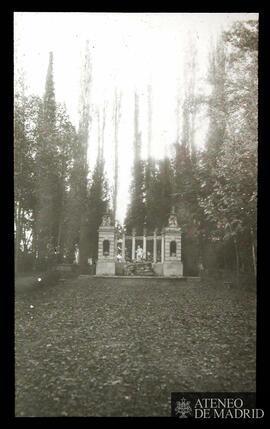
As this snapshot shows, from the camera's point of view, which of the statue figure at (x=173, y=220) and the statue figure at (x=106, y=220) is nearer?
the statue figure at (x=106, y=220)

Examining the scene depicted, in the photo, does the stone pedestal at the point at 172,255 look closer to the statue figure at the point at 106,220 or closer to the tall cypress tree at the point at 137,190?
the tall cypress tree at the point at 137,190

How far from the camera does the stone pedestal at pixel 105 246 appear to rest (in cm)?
801

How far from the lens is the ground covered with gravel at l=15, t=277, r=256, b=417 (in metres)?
4.74

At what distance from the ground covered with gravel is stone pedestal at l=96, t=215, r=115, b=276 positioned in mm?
1221

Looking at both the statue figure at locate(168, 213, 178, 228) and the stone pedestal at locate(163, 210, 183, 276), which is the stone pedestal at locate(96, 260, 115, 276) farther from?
the statue figure at locate(168, 213, 178, 228)

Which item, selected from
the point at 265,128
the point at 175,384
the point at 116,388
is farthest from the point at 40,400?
the point at 265,128

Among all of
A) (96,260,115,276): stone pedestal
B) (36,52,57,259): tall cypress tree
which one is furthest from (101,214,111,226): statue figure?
(96,260,115,276): stone pedestal

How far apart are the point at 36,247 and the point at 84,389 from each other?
10.1ft

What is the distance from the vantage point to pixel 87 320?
656 cm

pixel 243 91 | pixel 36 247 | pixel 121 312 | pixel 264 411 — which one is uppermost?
pixel 243 91

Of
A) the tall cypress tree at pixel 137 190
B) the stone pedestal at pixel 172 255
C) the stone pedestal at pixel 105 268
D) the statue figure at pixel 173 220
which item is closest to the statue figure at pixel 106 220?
the tall cypress tree at pixel 137 190

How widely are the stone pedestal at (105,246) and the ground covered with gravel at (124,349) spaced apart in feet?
4.00

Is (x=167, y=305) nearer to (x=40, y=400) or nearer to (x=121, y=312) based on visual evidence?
(x=121, y=312)

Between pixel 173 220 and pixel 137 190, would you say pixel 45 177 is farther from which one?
pixel 173 220
